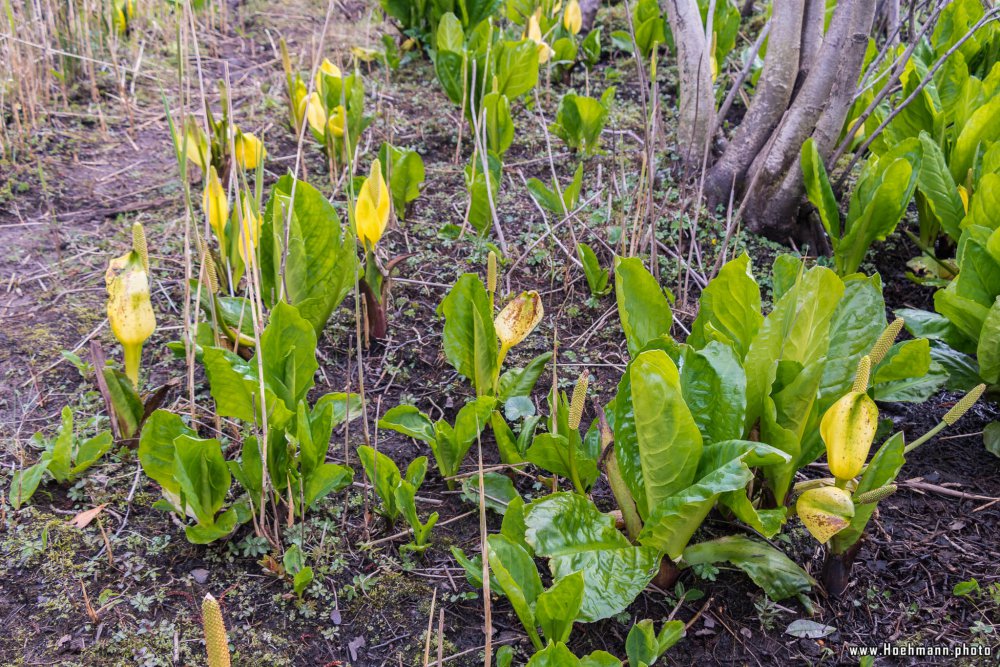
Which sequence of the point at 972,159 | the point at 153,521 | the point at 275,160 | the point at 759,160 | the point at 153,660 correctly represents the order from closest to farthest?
1. the point at 153,660
2. the point at 153,521
3. the point at 972,159
4. the point at 759,160
5. the point at 275,160

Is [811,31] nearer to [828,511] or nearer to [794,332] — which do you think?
[794,332]

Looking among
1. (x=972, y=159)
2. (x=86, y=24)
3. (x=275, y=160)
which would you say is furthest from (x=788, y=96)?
(x=86, y=24)

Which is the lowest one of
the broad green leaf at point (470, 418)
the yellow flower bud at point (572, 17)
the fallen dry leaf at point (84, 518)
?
the fallen dry leaf at point (84, 518)

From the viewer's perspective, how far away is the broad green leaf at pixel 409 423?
5.65 feet

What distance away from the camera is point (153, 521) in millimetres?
1658

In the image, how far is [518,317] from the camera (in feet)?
5.88

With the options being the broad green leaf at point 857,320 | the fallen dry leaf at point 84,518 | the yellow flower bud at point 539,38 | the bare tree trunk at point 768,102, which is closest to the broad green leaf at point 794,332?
the broad green leaf at point 857,320

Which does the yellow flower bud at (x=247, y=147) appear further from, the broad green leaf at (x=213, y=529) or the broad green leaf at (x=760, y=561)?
the broad green leaf at (x=760, y=561)

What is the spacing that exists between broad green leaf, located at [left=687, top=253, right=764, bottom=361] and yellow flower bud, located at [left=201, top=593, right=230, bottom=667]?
1.10 metres

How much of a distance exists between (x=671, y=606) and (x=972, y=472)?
0.87 metres

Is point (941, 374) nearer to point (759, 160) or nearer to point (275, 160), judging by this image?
point (759, 160)

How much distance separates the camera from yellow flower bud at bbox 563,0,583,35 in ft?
12.5

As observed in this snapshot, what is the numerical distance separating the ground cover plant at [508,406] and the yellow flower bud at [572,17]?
980 mm

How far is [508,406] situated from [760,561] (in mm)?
679
